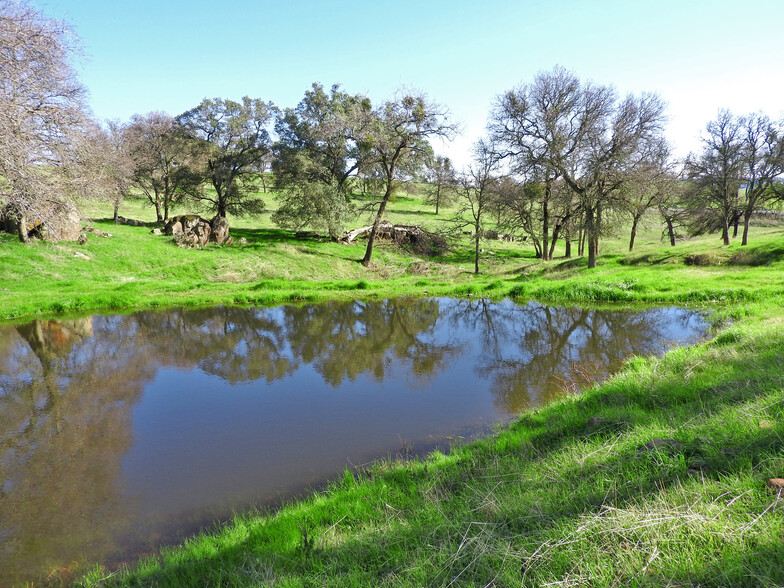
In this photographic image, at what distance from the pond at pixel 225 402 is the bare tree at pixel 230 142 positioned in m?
21.3

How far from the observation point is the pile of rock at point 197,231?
28562 millimetres

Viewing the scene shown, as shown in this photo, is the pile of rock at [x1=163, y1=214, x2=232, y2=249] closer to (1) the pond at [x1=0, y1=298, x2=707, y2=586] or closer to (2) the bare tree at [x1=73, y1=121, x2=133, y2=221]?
(2) the bare tree at [x1=73, y1=121, x2=133, y2=221]

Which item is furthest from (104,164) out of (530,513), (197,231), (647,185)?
(647,185)

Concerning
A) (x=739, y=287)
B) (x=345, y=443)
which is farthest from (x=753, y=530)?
(x=739, y=287)

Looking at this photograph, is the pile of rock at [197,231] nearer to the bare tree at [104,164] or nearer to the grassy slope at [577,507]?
the bare tree at [104,164]

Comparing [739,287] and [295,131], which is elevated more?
[295,131]

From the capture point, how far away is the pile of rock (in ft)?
93.7

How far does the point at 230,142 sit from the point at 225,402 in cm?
3154

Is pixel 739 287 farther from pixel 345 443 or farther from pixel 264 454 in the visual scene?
pixel 264 454

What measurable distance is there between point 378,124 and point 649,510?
27339 mm

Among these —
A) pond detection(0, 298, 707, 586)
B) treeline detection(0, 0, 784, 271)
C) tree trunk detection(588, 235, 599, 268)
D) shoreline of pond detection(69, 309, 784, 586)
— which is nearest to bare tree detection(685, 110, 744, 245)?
treeline detection(0, 0, 784, 271)

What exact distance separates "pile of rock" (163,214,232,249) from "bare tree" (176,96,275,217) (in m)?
3.35

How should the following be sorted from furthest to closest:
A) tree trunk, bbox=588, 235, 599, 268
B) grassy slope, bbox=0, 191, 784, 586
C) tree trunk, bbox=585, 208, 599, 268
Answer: tree trunk, bbox=588, 235, 599, 268, tree trunk, bbox=585, 208, 599, 268, grassy slope, bbox=0, 191, 784, 586

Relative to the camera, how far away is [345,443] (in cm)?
654
